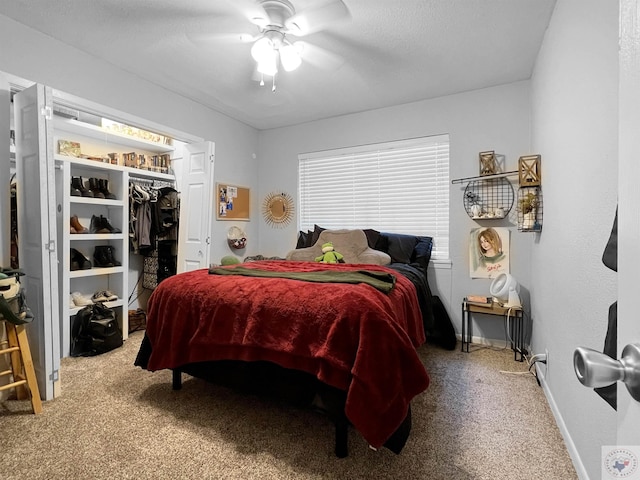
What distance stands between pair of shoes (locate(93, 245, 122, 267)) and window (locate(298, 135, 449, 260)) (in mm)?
2184

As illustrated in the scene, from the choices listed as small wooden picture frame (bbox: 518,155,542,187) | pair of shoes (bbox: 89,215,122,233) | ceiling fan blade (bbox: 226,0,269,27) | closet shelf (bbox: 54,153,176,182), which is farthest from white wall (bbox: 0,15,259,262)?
small wooden picture frame (bbox: 518,155,542,187)

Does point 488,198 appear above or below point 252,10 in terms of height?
below

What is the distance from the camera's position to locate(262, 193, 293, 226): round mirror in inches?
176

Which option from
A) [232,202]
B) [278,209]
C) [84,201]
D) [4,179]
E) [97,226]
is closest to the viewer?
[4,179]

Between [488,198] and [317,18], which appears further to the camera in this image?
[488,198]

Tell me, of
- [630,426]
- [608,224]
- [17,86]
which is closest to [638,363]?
[630,426]

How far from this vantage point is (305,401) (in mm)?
1699

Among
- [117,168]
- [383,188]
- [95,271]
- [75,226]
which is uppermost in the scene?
[117,168]

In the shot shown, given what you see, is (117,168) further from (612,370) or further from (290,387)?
(612,370)

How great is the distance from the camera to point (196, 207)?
3.64 metres

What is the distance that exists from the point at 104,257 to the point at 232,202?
1.54m

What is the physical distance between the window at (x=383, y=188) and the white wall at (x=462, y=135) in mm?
118

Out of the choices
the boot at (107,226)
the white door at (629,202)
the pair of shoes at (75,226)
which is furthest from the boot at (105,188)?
the white door at (629,202)

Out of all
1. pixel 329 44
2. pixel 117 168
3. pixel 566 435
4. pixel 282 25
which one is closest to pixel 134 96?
pixel 117 168
